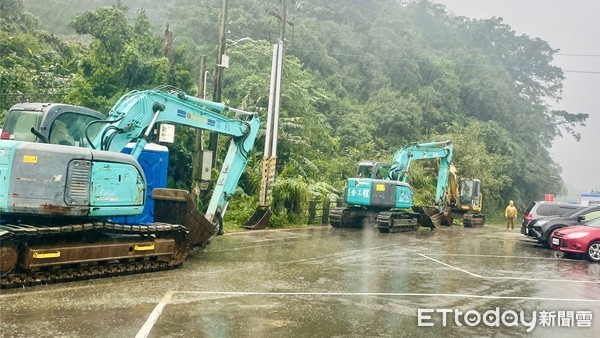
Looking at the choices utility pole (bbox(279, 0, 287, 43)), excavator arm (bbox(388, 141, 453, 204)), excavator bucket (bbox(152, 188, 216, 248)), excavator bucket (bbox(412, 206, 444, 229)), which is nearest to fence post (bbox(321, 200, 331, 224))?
excavator arm (bbox(388, 141, 453, 204))

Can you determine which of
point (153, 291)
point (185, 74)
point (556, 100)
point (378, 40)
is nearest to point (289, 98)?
point (185, 74)

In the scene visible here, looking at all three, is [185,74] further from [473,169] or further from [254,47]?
[473,169]

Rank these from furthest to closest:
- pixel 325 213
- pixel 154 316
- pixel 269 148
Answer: pixel 325 213, pixel 269 148, pixel 154 316

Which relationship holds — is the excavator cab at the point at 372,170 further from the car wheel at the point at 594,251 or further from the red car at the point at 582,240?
the car wheel at the point at 594,251

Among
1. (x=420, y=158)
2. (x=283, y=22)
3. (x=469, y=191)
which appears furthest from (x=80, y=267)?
(x=469, y=191)

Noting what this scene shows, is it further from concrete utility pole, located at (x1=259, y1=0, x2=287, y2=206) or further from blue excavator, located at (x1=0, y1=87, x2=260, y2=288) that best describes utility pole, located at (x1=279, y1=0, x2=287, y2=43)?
blue excavator, located at (x1=0, y1=87, x2=260, y2=288)

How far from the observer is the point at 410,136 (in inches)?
1736

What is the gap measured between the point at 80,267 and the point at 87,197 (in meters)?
1.26

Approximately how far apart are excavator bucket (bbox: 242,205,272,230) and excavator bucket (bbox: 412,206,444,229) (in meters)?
7.56

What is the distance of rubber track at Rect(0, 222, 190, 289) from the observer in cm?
860

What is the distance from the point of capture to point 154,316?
7.22 m

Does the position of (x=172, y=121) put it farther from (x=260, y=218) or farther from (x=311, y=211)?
(x=311, y=211)

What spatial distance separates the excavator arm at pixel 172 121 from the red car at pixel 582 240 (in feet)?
29.9

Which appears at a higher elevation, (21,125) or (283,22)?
(283,22)
